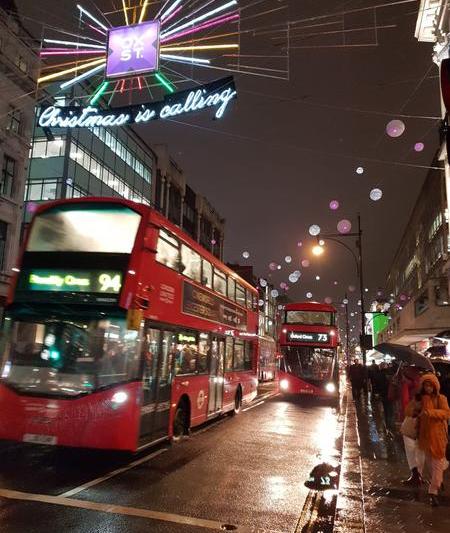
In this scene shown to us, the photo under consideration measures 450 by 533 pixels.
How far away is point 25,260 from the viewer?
925 centimetres

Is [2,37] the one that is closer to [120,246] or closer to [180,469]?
[120,246]

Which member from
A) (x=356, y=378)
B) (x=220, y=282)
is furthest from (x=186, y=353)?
(x=356, y=378)

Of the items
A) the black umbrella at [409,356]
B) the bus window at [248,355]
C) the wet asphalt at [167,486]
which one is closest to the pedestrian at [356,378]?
the bus window at [248,355]

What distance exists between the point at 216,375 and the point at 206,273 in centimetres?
294

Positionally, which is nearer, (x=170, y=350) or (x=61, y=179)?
(x=170, y=350)

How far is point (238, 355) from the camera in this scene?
16766 millimetres

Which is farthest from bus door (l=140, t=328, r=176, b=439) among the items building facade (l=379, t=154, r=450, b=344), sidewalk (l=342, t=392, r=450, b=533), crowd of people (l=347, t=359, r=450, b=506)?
building facade (l=379, t=154, r=450, b=344)

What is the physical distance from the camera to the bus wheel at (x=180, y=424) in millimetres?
11047

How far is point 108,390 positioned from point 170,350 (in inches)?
90.3

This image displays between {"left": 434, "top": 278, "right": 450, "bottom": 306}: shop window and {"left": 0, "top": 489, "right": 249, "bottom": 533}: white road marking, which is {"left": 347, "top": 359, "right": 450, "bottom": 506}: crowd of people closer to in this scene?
{"left": 0, "top": 489, "right": 249, "bottom": 533}: white road marking

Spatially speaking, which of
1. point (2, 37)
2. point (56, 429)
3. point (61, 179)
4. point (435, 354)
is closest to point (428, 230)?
point (435, 354)

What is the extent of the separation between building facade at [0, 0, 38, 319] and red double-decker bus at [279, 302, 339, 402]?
42.6ft

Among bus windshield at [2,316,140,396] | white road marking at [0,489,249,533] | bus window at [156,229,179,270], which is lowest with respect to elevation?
white road marking at [0,489,249,533]

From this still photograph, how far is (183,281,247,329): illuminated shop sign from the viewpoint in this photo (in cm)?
1155
